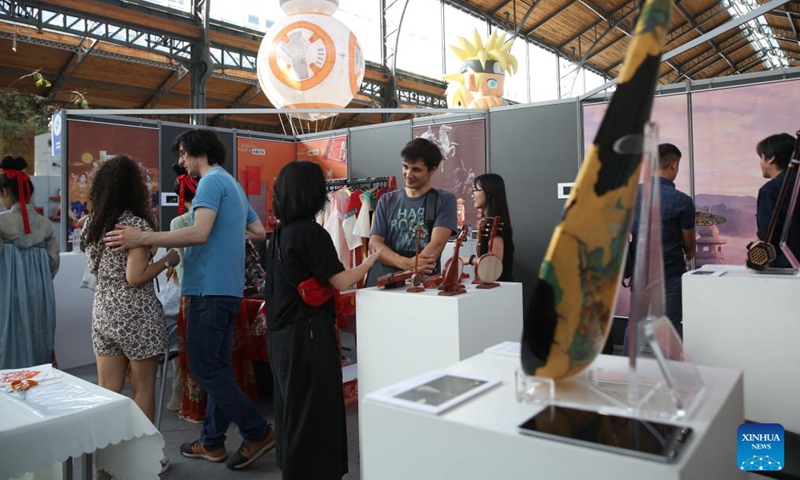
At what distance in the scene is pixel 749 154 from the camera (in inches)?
166

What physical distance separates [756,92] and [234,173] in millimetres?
4891

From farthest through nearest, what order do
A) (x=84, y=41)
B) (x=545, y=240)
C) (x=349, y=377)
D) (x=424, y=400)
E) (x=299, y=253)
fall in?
1. (x=84, y=41)
2. (x=545, y=240)
3. (x=349, y=377)
4. (x=299, y=253)
5. (x=424, y=400)

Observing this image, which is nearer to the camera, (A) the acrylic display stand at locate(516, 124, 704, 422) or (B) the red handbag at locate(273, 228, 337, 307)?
(A) the acrylic display stand at locate(516, 124, 704, 422)

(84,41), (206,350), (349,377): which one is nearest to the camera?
(206,350)

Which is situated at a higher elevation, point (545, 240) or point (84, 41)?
point (84, 41)

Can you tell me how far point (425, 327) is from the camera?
198 centimetres

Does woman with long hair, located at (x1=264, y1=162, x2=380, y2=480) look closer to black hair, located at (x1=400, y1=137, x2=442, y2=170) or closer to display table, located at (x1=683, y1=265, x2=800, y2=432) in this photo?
black hair, located at (x1=400, y1=137, x2=442, y2=170)

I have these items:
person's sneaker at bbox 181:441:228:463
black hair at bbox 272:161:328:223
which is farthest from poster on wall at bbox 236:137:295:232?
black hair at bbox 272:161:328:223

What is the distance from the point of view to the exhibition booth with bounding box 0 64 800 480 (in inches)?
33.5

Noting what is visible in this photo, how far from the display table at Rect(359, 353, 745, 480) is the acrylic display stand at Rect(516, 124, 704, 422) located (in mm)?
24

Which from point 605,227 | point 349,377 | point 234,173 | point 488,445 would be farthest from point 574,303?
point 234,173

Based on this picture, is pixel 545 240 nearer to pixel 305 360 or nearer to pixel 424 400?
pixel 305 360

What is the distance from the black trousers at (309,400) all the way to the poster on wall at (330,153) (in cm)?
453

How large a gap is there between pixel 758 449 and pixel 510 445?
0.82 meters
